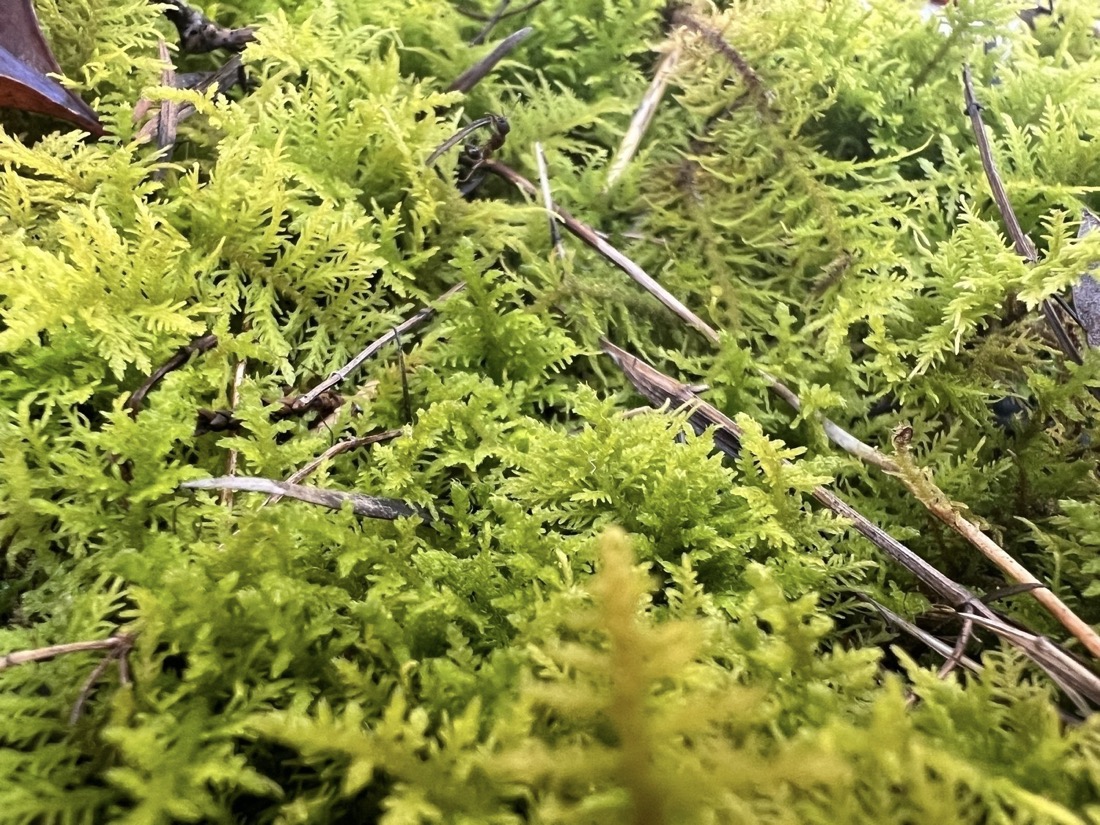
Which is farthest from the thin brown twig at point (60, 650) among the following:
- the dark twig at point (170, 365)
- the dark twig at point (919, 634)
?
the dark twig at point (919, 634)

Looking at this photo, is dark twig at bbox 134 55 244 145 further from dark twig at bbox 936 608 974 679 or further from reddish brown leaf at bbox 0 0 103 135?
dark twig at bbox 936 608 974 679

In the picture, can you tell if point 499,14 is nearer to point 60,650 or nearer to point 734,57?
point 734,57

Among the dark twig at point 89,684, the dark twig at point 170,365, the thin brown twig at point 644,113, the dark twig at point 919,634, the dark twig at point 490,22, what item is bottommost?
the dark twig at point 89,684

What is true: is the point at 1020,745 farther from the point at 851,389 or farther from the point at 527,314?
the point at 527,314

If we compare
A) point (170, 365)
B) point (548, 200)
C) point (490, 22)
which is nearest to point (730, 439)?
point (548, 200)

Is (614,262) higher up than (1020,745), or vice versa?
(614,262)

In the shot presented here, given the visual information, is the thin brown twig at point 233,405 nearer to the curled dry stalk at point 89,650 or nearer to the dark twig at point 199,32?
the curled dry stalk at point 89,650

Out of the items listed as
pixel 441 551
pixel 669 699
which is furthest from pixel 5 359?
pixel 669 699
